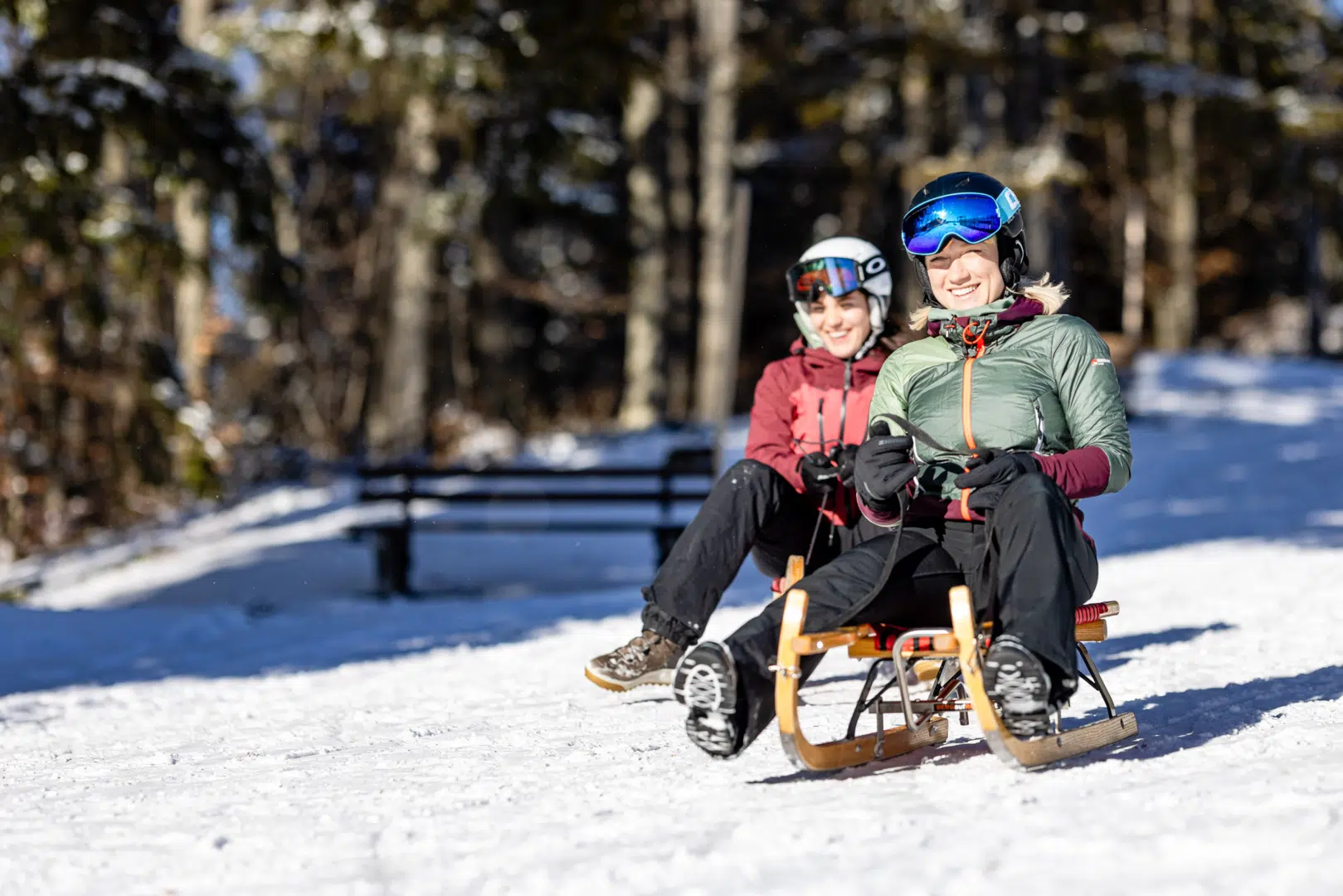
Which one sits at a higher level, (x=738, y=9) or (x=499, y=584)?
(x=738, y=9)

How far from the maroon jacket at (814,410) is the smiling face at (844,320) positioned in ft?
0.16

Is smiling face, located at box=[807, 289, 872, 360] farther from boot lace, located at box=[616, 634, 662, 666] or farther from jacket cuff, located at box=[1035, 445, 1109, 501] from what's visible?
jacket cuff, located at box=[1035, 445, 1109, 501]

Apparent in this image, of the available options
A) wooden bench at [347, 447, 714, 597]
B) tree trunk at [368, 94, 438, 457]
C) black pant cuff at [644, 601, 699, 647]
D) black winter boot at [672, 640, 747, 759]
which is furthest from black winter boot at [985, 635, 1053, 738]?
tree trunk at [368, 94, 438, 457]

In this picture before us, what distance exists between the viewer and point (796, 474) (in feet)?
16.8

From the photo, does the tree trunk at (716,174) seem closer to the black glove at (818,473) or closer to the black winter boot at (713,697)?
the black glove at (818,473)

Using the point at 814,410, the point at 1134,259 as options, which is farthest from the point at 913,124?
the point at 814,410

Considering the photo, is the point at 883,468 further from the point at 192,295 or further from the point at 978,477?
the point at 192,295

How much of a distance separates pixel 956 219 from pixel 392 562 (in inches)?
305

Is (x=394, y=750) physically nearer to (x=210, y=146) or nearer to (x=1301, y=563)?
(x=1301, y=563)

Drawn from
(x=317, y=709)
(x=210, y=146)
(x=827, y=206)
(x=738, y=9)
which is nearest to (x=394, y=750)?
(x=317, y=709)

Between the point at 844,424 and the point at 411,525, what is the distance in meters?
6.59

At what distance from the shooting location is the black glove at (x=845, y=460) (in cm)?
464

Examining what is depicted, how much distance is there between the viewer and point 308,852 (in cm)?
342

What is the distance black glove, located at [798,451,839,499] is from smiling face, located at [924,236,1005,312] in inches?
30.8
